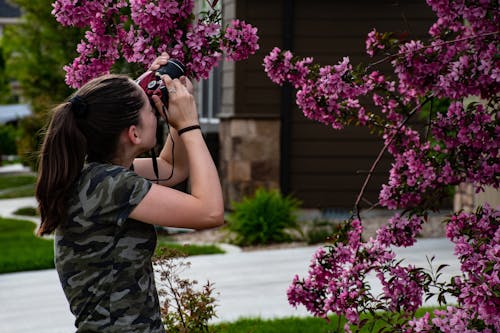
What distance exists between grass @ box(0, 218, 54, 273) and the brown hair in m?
6.19

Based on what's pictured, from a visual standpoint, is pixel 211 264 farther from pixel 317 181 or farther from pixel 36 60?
pixel 36 60

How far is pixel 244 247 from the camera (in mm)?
9727

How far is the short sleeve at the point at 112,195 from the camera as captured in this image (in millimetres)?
2488

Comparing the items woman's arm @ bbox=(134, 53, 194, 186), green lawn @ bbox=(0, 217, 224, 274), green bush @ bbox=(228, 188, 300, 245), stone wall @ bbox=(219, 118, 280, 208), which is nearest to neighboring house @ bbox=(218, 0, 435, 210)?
stone wall @ bbox=(219, 118, 280, 208)

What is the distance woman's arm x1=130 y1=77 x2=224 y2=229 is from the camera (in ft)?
8.14

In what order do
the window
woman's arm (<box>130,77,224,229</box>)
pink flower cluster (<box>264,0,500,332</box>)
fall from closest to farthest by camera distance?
1. woman's arm (<box>130,77,224,229</box>)
2. pink flower cluster (<box>264,0,500,332</box>)
3. the window

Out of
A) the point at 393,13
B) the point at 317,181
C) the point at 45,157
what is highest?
the point at 393,13

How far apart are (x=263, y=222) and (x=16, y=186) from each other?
12.4m

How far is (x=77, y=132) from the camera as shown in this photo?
2.53 metres

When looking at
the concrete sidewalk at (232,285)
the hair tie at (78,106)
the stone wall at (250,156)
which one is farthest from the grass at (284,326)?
the stone wall at (250,156)

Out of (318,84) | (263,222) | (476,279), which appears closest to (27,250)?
(263,222)

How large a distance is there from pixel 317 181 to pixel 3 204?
6.75 metres

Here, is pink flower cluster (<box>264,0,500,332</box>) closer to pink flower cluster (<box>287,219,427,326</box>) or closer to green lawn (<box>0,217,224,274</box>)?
pink flower cluster (<box>287,219,427,326</box>)

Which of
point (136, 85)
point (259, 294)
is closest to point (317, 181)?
point (259, 294)
